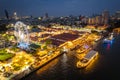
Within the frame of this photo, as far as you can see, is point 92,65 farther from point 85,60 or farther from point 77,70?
point 77,70

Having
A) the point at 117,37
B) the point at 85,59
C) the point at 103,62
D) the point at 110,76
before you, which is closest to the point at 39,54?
the point at 85,59

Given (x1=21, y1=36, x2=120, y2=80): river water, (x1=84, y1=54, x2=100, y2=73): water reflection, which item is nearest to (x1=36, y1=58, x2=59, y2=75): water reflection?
(x1=21, y1=36, x2=120, y2=80): river water

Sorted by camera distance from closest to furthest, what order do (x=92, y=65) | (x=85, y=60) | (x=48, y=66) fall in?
(x=92, y=65)
(x=48, y=66)
(x=85, y=60)

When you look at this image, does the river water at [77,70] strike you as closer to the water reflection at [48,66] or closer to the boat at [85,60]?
the water reflection at [48,66]

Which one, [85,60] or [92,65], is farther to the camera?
[85,60]

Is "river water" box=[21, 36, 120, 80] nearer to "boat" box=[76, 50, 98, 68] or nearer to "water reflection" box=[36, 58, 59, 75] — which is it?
"water reflection" box=[36, 58, 59, 75]

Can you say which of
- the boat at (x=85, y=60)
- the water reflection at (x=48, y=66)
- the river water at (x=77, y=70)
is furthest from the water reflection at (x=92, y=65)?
the water reflection at (x=48, y=66)

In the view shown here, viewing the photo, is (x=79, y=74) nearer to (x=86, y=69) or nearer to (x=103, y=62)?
(x=86, y=69)

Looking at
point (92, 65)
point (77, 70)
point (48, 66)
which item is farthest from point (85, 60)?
point (48, 66)

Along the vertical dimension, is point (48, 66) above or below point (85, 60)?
below
